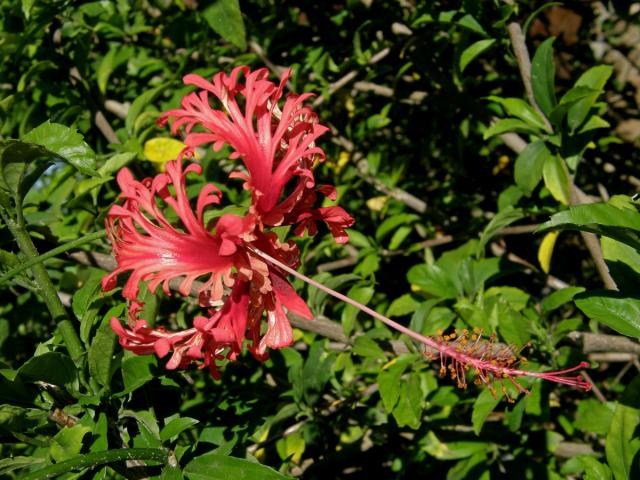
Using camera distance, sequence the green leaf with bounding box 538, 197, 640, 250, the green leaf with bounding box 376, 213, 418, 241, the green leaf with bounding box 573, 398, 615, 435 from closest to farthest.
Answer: the green leaf with bounding box 538, 197, 640, 250
the green leaf with bounding box 573, 398, 615, 435
the green leaf with bounding box 376, 213, 418, 241

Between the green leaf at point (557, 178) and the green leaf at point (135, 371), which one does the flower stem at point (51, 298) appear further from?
the green leaf at point (557, 178)

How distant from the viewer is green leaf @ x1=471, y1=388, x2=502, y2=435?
1.38 meters

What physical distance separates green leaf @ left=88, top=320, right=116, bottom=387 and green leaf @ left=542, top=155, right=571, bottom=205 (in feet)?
3.42

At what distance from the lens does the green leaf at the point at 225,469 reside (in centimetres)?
111

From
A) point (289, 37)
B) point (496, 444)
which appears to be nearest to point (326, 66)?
point (289, 37)

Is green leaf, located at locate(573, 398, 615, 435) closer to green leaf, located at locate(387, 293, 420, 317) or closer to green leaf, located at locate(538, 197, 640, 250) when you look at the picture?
green leaf, located at locate(387, 293, 420, 317)

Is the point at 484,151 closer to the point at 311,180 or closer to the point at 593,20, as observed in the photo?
the point at 593,20

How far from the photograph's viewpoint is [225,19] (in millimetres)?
1469

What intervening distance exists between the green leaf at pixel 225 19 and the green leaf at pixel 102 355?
0.70 metres

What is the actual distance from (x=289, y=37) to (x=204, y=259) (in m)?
1.41

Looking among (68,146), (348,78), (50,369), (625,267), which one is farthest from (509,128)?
(50,369)

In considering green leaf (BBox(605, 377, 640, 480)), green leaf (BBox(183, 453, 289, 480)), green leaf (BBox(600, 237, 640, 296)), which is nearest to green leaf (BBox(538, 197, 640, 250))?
green leaf (BBox(600, 237, 640, 296))

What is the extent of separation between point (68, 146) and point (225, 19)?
0.51m

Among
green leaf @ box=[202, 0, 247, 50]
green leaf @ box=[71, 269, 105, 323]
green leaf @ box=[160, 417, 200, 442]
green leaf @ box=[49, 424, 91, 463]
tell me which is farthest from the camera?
green leaf @ box=[202, 0, 247, 50]
